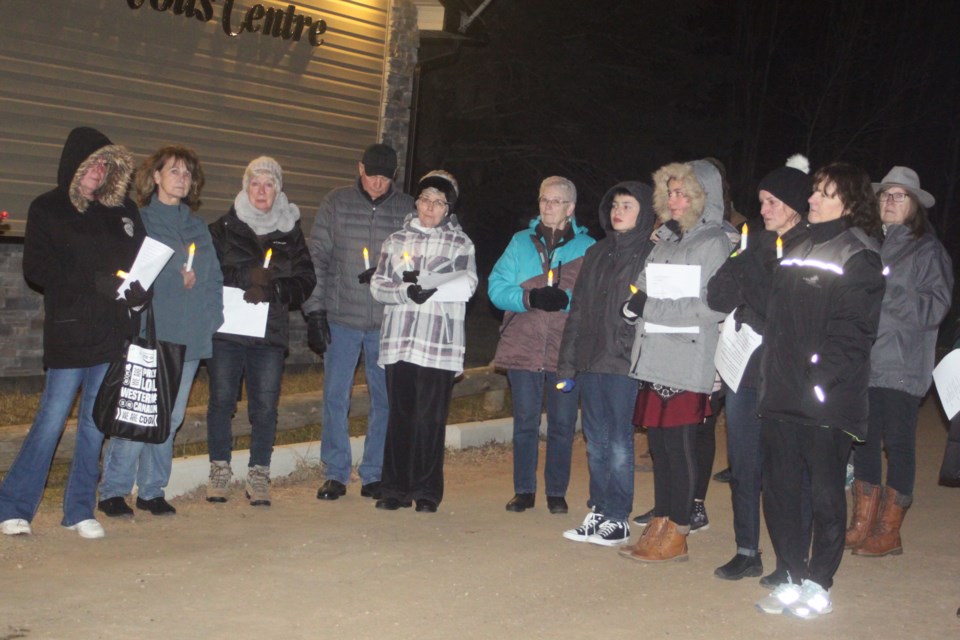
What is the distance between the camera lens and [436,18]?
14.9 m

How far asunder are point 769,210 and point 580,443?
5.34m

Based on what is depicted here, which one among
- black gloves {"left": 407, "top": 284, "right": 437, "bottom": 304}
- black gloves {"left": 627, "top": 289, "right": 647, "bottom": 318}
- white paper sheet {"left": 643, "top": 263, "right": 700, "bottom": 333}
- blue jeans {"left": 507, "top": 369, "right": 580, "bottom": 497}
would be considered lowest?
blue jeans {"left": 507, "top": 369, "right": 580, "bottom": 497}

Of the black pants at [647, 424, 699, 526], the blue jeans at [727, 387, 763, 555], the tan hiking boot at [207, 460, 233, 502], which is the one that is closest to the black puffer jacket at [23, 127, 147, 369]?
the tan hiking boot at [207, 460, 233, 502]

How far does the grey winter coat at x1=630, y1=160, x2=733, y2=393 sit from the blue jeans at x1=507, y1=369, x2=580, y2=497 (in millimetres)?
1132

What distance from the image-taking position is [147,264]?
6.80 m

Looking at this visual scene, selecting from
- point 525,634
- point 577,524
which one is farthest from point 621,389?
point 525,634

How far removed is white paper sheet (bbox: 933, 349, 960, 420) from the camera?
20.3 ft

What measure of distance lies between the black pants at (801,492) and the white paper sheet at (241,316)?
132 inches

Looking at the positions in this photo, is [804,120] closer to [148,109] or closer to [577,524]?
[148,109]

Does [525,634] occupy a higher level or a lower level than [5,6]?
lower

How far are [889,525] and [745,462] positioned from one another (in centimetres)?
143

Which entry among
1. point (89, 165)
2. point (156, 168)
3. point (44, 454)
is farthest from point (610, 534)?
point (89, 165)

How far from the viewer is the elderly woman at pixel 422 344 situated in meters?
7.93

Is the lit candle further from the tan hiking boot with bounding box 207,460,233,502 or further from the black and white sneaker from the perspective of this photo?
the black and white sneaker
